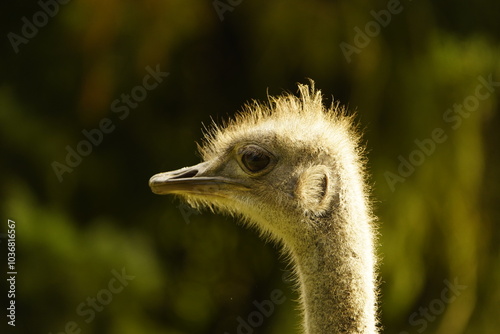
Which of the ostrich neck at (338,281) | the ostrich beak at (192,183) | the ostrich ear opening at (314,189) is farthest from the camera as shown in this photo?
the ostrich beak at (192,183)

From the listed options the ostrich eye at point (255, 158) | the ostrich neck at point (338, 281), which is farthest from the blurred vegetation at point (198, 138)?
the ostrich neck at point (338, 281)

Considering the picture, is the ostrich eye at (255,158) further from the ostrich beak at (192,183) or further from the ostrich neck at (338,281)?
the ostrich neck at (338,281)

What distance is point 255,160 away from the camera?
354 centimetres

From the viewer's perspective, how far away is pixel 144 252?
6133 millimetres

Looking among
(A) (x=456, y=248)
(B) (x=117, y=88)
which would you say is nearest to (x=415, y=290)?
(A) (x=456, y=248)

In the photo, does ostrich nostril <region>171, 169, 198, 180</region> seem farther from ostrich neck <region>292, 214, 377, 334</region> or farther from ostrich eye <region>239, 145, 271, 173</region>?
ostrich neck <region>292, 214, 377, 334</region>

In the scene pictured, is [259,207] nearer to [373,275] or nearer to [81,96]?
[373,275]

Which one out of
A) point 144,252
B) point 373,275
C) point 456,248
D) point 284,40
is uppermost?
point 284,40

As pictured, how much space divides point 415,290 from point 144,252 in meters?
1.74

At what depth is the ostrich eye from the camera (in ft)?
11.6

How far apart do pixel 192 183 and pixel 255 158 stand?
25 centimetres

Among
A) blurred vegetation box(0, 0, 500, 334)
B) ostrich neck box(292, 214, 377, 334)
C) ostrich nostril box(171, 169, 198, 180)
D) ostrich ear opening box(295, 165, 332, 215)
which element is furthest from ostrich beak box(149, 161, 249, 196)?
blurred vegetation box(0, 0, 500, 334)

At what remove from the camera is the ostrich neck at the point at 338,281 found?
Result: 3260 mm

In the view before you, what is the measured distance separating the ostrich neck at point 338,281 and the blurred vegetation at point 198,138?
8.91 feet
